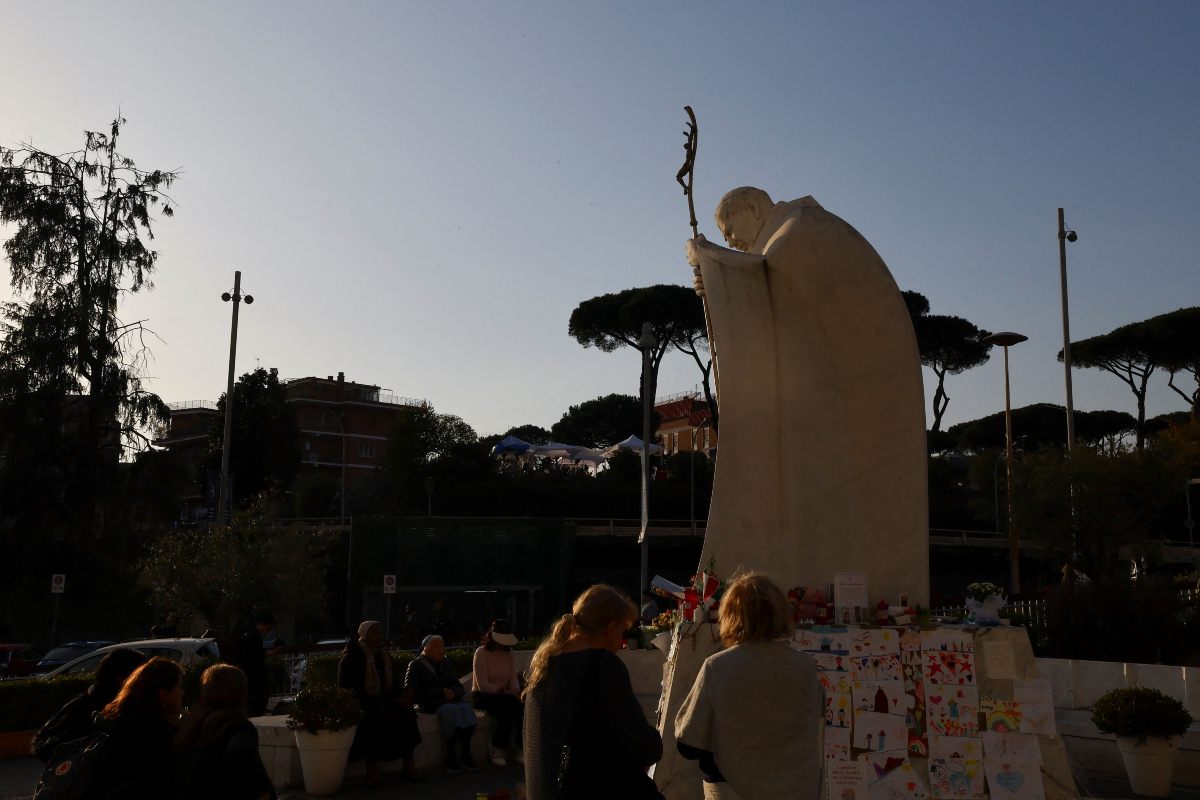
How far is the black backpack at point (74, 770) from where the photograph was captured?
319 centimetres

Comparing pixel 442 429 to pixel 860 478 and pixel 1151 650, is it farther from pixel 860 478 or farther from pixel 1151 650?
pixel 860 478

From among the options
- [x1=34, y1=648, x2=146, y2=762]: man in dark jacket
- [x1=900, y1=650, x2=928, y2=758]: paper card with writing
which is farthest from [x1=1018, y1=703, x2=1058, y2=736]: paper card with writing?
[x1=34, y1=648, x2=146, y2=762]: man in dark jacket

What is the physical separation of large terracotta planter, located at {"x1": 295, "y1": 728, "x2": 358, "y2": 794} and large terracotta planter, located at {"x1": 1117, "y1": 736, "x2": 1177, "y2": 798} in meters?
5.57

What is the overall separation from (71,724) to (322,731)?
370 centimetres

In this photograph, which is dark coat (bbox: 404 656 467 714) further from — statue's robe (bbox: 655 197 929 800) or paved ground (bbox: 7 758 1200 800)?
statue's robe (bbox: 655 197 929 800)

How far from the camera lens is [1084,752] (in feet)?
25.7

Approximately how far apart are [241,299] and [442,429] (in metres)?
27.8

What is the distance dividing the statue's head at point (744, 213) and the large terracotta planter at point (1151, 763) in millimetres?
4409

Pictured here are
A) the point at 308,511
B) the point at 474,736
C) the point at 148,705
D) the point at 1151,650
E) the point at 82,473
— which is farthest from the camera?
the point at 308,511

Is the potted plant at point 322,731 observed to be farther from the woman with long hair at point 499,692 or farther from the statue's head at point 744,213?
the statue's head at point 744,213

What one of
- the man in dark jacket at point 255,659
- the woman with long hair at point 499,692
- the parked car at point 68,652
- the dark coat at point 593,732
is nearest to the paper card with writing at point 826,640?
the dark coat at point 593,732

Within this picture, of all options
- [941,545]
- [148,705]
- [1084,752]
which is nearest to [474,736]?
[1084,752]

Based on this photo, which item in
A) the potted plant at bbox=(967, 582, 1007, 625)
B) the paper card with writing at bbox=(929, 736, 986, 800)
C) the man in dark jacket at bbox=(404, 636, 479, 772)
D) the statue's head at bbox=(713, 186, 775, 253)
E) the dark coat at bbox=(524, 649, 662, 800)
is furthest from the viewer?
the man in dark jacket at bbox=(404, 636, 479, 772)

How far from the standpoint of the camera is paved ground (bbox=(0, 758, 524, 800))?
7.18 m
